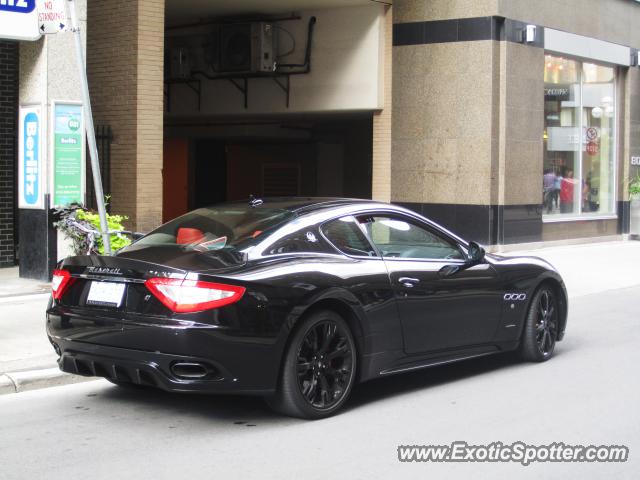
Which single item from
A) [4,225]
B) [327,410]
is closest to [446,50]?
[4,225]

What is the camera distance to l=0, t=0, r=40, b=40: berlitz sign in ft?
38.1

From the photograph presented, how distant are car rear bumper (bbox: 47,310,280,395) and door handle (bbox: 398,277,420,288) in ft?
4.41

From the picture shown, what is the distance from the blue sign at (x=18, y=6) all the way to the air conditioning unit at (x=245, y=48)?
25.7 ft

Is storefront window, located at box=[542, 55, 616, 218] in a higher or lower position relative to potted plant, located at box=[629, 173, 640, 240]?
higher

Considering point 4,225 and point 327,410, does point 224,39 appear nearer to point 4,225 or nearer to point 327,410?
point 4,225

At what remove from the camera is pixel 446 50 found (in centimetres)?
1886

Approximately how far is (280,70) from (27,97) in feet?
27.4

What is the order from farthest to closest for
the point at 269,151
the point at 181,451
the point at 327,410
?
the point at 269,151, the point at 327,410, the point at 181,451

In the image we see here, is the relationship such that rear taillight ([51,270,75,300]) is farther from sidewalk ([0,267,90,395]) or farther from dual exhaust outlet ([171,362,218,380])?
sidewalk ([0,267,90,395])

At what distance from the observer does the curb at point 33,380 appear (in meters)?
7.38

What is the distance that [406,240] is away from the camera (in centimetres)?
751

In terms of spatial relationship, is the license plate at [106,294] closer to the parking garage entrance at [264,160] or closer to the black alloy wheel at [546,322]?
the black alloy wheel at [546,322]

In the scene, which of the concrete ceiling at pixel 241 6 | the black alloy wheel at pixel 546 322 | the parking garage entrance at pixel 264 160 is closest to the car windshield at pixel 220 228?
the black alloy wheel at pixel 546 322

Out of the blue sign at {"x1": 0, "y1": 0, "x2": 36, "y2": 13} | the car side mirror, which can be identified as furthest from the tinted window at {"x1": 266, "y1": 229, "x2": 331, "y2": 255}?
the blue sign at {"x1": 0, "y1": 0, "x2": 36, "y2": 13}
